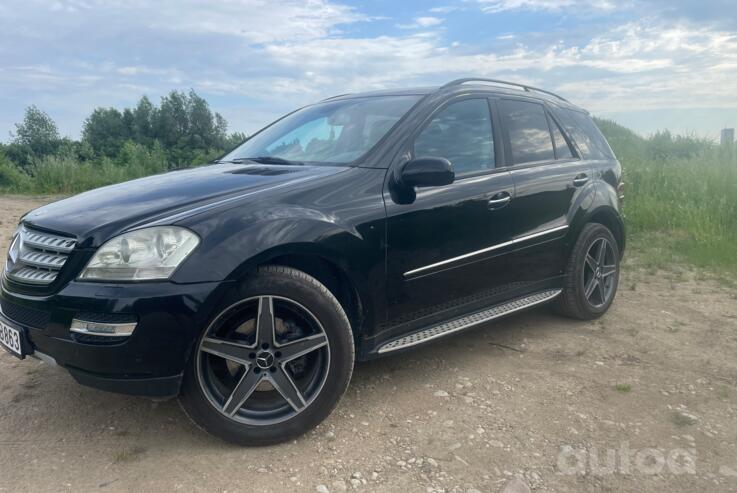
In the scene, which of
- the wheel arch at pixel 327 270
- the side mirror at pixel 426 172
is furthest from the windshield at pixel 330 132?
the wheel arch at pixel 327 270

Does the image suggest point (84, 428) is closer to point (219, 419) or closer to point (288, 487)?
point (219, 419)

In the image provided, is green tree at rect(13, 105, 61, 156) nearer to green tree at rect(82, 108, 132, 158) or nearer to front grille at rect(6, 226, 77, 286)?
green tree at rect(82, 108, 132, 158)

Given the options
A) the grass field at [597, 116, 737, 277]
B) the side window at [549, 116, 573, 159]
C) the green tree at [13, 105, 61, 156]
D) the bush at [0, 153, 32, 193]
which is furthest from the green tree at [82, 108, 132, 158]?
the side window at [549, 116, 573, 159]

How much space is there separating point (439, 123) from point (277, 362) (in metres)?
1.80

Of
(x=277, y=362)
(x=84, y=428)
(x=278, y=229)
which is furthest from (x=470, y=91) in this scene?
(x=84, y=428)

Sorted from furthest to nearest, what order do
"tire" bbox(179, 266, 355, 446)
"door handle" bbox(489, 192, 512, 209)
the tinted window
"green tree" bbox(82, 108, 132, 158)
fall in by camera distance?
1. "green tree" bbox(82, 108, 132, 158)
2. the tinted window
3. "door handle" bbox(489, 192, 512, 209)
4. "tire" bbox(179, 266, 355, 446)

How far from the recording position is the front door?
3189 millimetres

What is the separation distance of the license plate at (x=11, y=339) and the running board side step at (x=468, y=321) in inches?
67.9

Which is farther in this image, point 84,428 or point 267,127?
point 267,127

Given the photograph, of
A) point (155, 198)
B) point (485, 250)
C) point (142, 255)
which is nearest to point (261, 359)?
point (142, 255)

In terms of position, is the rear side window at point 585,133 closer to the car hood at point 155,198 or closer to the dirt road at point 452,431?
the dirt road at point 452,431

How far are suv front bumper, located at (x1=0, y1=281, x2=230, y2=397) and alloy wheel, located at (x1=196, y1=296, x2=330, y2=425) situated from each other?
14 centimetres

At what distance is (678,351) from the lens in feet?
13.3

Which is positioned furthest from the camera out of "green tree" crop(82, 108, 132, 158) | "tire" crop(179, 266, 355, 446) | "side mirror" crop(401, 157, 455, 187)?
"green tree" crop(82, 108, 132, 158)
